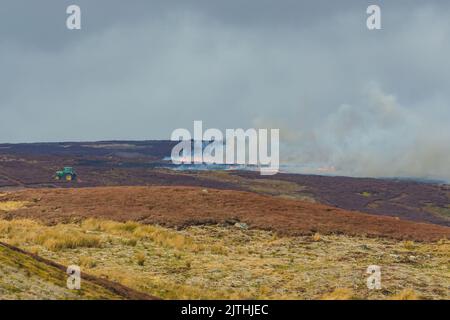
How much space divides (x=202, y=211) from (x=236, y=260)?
1262cm

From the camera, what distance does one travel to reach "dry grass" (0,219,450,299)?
23969 mm

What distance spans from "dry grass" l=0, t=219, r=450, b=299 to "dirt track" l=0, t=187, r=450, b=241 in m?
1.95

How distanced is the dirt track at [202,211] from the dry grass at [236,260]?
6.41 feet

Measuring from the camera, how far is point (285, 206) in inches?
1863

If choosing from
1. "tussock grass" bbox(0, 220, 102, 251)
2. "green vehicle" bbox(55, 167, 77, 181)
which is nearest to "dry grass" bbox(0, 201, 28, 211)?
"tussock grass" bbox(0, 220, 102, 251)

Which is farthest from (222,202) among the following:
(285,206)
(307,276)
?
(307,276)

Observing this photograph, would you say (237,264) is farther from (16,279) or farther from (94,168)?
(94,168)

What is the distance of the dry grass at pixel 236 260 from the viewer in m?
24.0

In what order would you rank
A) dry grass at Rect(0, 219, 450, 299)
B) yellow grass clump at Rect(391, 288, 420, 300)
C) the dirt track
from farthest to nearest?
the dirt track
dry grass at Rect(0, 219, 450, 299)
yellow grass clump at Rect(391, 288, 420, 300)

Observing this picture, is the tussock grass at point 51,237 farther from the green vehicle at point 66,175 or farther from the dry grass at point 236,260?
the green vehicle at point 66,175

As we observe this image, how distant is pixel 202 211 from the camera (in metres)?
42.5

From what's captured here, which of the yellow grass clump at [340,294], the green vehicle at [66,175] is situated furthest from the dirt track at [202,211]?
the green vehicle at [66,175]

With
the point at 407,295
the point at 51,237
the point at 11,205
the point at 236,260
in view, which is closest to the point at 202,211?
the point at 236,260

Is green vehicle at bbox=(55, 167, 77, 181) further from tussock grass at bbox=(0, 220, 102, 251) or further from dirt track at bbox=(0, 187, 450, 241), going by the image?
tussock grass at bbox=(0, 220, 102, 251)
